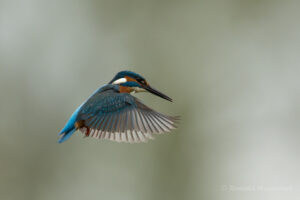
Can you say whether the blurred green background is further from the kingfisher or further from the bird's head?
the kingfisher

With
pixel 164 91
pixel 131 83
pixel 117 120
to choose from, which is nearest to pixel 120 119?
pixel 117 120

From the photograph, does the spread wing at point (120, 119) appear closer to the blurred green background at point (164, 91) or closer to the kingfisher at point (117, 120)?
the kingfisher at point (117, 120)

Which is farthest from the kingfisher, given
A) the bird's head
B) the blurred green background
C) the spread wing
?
the blurred green background

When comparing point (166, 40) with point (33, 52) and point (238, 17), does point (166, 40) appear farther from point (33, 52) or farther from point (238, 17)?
point (33, 52)

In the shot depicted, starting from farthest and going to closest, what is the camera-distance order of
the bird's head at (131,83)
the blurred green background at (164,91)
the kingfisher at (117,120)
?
the blurred green background at (164,91), the bird's head at (131,83), the kingfisher at (117,120)

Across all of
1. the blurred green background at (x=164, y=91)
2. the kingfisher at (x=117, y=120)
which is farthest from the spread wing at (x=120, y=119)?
the blurred green background at (x=164, y=91)

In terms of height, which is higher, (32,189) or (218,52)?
(218,52)

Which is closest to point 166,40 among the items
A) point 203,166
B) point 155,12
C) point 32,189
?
point 155,12
